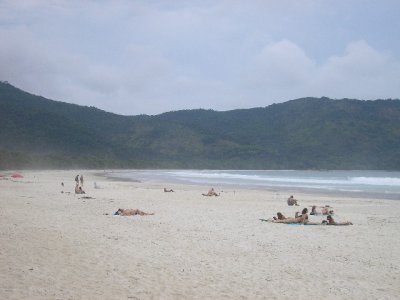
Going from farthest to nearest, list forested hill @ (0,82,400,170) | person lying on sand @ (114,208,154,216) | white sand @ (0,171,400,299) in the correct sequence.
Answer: forested hill @ (0,82,400,170)
person lying on sand @ (114,208,154,216)
white sand @ (0,171,400,299)

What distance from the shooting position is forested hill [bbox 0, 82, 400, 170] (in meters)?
99.0

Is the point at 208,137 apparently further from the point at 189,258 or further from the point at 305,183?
the point at 189,258

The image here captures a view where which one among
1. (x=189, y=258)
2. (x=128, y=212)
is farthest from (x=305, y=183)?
(x=189, y=258)

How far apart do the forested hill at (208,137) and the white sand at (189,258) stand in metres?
73.2

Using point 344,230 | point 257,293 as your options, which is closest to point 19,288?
point 257,293

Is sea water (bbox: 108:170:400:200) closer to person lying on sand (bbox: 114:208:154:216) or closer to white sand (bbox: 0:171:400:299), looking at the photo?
person lying on sand (bbox: 114:208:154:216)

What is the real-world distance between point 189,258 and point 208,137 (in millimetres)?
125871

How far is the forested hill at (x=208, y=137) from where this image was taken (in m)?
99.0

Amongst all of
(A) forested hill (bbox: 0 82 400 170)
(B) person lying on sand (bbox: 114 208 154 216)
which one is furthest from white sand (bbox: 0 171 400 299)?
(A) forested hill (bbox: 0 82 400 170)

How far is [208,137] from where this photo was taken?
134 m

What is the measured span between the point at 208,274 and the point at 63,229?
4.43 metres

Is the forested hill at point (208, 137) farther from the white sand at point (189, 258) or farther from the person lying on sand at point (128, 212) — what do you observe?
the white sand at point (189, 258)

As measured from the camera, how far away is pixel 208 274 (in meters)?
6.88

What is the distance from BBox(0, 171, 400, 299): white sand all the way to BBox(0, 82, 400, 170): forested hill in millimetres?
73235
